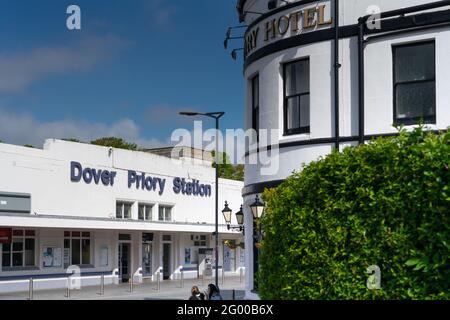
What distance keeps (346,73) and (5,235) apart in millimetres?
22764

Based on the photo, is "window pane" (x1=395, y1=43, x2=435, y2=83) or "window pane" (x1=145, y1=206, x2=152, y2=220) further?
"window pane" (x1=145, y1=206, x2=152, y2=220)

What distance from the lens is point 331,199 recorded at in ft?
20.7

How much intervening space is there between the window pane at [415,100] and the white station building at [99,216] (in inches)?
590

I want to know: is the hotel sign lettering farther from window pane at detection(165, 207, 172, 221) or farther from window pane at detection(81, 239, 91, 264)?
window pane at detection(165, 207, 172, 221)

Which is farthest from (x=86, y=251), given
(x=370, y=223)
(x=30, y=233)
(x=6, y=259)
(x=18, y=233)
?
(x=370, y=223)

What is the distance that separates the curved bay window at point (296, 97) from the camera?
14320 mm

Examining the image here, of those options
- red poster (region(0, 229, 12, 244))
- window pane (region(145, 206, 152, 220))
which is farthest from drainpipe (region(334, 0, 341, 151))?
window pane (region(145, 206, 152, 220))

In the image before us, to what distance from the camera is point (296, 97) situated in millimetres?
14547

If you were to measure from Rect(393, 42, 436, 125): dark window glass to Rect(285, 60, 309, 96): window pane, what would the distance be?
1.97 m

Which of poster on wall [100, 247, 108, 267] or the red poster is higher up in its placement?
the red poster

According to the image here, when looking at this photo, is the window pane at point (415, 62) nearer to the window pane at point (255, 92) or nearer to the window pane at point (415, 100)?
the window pane at point (415, 100)

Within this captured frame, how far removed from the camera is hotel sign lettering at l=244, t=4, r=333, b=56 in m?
13.9

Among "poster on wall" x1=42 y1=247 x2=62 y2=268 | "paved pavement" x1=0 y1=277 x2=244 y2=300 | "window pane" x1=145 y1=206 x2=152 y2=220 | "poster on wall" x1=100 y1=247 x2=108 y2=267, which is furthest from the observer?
"window pane" x1=145 y1=206 x2=152 y2=220

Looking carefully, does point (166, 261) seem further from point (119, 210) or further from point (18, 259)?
point (18, 259)
